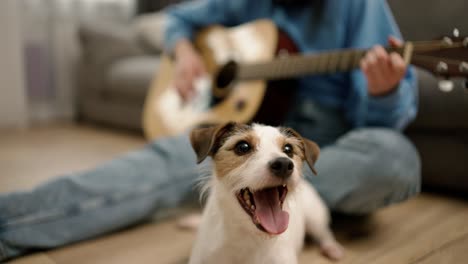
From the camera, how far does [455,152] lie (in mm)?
1163

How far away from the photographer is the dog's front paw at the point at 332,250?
980mm

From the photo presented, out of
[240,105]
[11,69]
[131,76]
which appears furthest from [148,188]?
[11,69]

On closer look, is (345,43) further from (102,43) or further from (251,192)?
(102,43)

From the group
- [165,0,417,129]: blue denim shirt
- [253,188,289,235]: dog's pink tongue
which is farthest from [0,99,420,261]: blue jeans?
[253,188,289,235]: dog's pink tongue

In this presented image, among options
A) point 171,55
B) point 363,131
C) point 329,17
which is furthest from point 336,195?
point 171,55

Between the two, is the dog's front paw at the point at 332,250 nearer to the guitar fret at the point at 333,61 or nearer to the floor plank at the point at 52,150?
the guitar fret at the point at 333,61

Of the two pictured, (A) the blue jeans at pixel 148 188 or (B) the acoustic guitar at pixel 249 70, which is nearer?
(B) the acoustic guitar at pixel 249 70

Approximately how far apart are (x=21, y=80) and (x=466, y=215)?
2700 millimetres

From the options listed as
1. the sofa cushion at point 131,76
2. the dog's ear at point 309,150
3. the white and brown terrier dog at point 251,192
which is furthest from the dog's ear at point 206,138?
the sofa cushion at point 131,76

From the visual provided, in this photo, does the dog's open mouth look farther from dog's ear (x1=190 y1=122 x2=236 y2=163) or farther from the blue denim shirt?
the blue denim shirt

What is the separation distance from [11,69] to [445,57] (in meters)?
2.71

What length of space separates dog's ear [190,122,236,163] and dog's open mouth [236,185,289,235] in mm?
92

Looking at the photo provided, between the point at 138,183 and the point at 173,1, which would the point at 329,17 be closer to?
the point at 138,183

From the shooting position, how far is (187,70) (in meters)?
1.44
